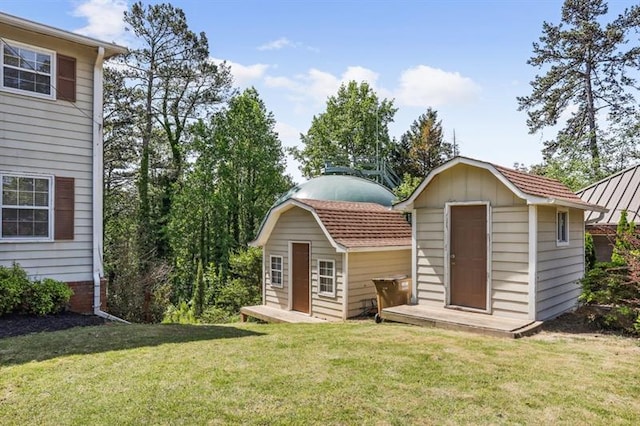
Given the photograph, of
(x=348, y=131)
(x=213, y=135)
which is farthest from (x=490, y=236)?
(x=348, y=131)

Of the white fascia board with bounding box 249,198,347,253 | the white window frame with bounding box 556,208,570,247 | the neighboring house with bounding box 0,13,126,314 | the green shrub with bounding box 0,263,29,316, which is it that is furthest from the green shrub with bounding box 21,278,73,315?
the white window frame with bounding box 556,208,570,247

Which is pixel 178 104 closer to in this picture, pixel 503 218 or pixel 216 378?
pixel 503 218

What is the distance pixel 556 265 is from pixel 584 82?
18252mm

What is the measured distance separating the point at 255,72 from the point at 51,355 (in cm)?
2364

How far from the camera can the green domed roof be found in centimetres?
1544

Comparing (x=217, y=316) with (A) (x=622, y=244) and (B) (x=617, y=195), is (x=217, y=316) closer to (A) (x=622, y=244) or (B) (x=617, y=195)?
(A) (x=622, y=244)

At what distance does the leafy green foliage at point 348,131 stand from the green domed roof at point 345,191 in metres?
15.8

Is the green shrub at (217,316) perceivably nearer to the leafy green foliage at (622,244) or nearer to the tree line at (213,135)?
the tree line at (213,135)

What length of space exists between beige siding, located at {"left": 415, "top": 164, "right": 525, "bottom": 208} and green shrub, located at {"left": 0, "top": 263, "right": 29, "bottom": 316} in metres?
7.79

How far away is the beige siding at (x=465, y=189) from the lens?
8102 millimetres

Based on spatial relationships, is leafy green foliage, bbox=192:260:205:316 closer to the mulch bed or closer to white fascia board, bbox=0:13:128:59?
the mulch bed

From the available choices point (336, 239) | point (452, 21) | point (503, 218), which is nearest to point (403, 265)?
point (336, 239)

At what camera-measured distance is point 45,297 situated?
7879mm

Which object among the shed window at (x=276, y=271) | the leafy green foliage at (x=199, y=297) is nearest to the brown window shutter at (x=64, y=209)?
the shed window at (x=276, y=271)
